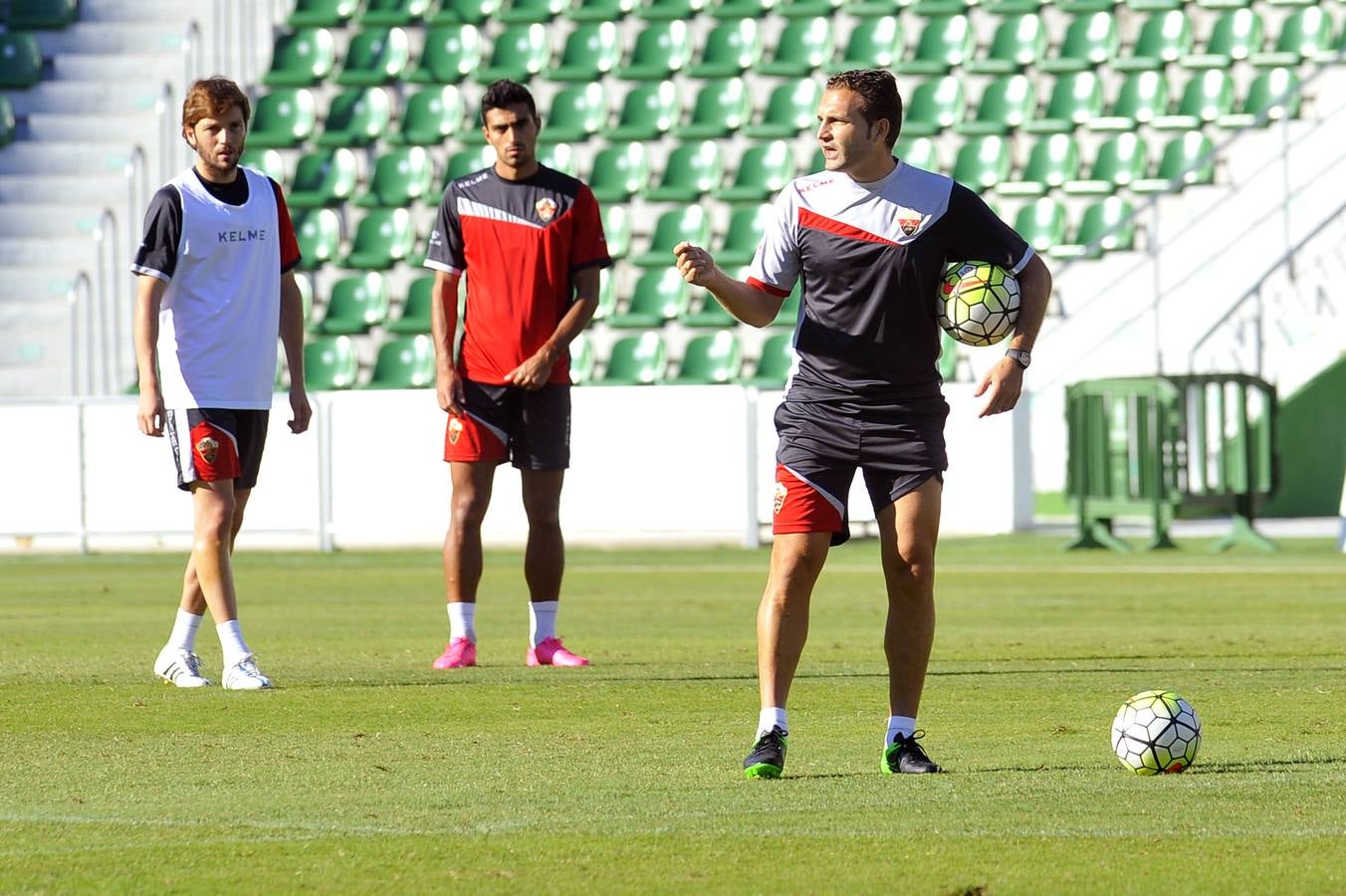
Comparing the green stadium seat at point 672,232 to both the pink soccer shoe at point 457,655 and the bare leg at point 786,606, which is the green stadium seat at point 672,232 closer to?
the pink soccer shoe at point 457,655

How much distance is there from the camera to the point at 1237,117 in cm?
2384

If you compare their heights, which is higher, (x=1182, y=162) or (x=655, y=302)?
(x=1182, y=162)

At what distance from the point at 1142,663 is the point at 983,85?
16.9 metres

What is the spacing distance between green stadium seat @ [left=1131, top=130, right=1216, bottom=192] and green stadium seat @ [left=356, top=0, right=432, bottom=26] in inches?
359

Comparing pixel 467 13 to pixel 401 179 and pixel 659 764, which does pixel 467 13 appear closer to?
pixel 401 179

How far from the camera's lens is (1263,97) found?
2395 cm

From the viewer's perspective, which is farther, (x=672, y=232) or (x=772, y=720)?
(x=672, y=232)

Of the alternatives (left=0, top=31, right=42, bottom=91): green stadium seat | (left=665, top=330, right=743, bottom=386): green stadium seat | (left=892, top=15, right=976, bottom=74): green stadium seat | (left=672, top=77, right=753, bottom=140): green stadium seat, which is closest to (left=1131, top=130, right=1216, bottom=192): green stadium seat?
(left=892, top=15, right=976, bottom=74): green stadium seat

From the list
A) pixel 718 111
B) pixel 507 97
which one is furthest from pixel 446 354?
pixel 718 111

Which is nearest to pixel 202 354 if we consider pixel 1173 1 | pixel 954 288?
pixel 954 288

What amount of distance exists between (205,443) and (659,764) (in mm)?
Result: 2637

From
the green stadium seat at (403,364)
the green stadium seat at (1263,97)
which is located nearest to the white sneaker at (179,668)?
the green stadium seat at (403,364)

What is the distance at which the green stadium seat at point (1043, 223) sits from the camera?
76.1 feet

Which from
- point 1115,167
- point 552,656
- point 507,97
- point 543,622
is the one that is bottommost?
point 552,656
